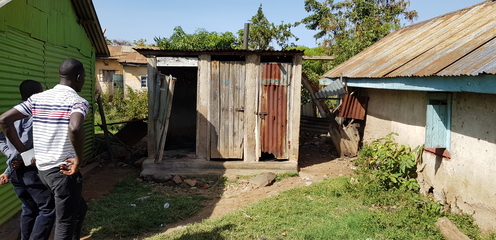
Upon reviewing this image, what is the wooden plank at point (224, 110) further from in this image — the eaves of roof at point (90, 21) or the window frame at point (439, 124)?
the window frame at point (439, 124)

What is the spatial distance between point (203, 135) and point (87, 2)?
3985 millimetres

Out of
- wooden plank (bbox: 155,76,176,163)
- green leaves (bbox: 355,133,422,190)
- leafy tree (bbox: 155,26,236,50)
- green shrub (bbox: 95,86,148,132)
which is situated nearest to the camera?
green leaves (bbox: 355,133,422,190)

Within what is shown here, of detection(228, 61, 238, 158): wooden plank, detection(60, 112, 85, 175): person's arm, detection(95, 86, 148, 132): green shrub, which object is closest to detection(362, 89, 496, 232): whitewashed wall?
detection(228, 61, 238, 158): wooden plank

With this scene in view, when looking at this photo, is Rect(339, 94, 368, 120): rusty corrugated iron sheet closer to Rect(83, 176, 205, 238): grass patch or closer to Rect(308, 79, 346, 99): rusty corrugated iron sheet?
Rect(308, 79, 346, 99): rusty corrugated iron sheet

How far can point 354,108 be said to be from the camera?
966cm

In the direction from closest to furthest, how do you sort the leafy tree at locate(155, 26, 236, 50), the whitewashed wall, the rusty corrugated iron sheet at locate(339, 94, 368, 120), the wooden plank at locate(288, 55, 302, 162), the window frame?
the whitewashed wall
the window frame
the wooden plank at locate(288, 55, 302, 162)
the rusty corrugated iron sheet at locate(339, 94, 368, 120)
the leafy tree at locate(155, 26, 236, 50)

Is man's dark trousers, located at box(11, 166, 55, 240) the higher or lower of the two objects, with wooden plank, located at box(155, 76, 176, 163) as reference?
lower

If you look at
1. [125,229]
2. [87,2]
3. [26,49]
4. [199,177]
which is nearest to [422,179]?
[199,177]

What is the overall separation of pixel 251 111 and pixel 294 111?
37.5 inches

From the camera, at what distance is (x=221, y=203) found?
6.52 m

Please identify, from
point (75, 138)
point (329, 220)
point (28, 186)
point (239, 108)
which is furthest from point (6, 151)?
point (239, 108)

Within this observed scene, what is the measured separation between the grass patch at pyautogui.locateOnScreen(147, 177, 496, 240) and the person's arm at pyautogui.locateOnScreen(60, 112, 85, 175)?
1726mm

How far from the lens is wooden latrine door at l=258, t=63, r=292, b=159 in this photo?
8273mm

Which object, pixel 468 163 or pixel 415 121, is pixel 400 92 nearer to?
pixel 415 121
